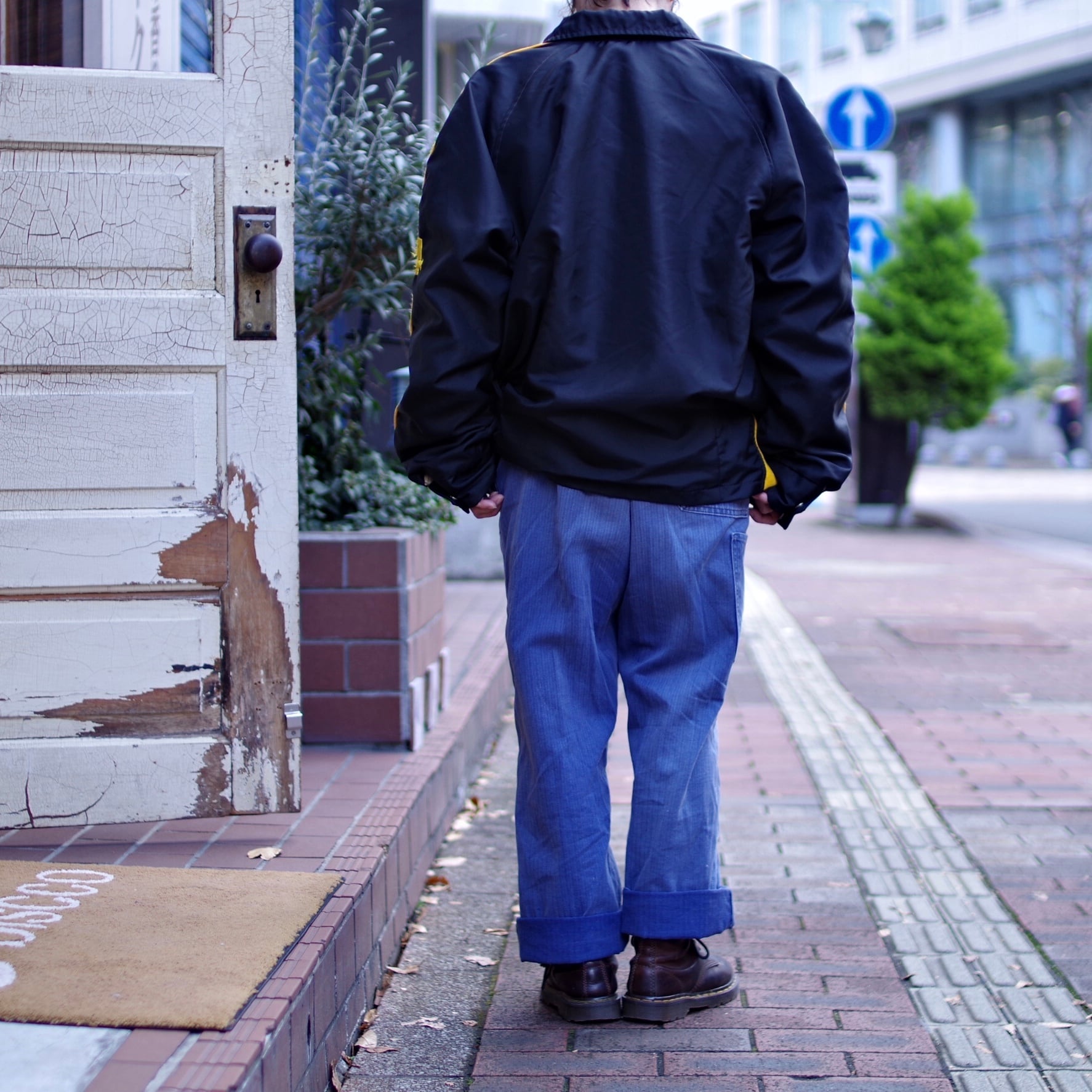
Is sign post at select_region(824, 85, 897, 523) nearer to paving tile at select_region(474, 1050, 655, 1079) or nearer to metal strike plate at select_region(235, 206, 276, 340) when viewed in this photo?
metal strike plate at select_region(235, 206, 276, 340)

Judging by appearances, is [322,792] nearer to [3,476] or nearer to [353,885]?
[353,885]

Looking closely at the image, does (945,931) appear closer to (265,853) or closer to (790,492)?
(790,492)

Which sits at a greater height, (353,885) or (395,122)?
(395,122)

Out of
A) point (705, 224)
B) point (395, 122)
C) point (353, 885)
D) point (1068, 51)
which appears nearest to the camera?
point (705, 224)

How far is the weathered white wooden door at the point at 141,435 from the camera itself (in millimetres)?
2873

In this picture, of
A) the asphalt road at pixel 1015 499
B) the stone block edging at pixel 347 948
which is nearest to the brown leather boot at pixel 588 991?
the stone block edging at pixel 347 948

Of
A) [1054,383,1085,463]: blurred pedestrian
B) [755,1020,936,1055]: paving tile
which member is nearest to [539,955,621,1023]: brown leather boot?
[755,1020,936,1055]: paving tile

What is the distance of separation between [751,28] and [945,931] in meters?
49.5

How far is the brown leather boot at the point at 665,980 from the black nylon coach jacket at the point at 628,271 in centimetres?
80

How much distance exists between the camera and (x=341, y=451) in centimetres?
405

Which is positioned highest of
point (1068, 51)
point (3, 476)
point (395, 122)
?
point (1068, 51)

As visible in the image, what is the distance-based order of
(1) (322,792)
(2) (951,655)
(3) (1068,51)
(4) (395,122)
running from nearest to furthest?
1. (1) (322,792)
2. (4) (395,122)
3. (2) (951,655)
4. (3) (1068,51)

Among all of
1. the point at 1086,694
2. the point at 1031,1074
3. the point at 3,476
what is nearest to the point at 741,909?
the point at 1031,1074

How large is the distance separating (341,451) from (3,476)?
51.2 inches
